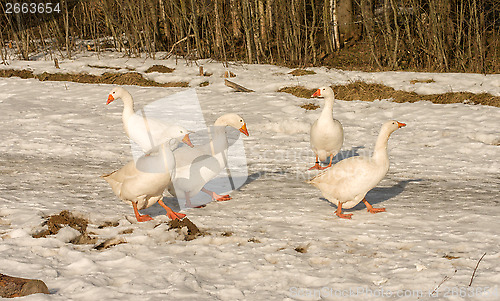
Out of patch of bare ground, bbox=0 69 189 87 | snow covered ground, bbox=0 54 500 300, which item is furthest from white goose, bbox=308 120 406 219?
patch of bare ground, bbox=0 69 189 87

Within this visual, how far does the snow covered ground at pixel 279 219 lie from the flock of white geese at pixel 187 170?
282 millimetres

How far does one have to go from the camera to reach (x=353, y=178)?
5.62m

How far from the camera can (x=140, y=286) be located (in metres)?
3.99

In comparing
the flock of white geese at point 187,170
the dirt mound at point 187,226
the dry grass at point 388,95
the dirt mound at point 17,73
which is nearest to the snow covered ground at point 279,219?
the dirt mound at point 187,226

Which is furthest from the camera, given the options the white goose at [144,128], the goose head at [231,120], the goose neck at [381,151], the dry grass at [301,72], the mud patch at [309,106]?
the dry grass at [301,72]

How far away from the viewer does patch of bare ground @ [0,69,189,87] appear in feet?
50.9

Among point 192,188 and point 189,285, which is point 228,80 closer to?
point 192,188

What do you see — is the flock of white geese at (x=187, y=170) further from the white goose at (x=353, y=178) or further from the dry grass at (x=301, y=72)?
the dry grass at (x=301, y=72)

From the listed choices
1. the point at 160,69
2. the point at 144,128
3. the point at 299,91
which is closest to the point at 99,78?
the point at 160,69

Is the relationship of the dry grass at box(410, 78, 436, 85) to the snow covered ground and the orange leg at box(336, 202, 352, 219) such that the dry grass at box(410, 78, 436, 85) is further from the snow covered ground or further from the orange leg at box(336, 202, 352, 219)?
the orange leg at box(336, 202, 352, 219)

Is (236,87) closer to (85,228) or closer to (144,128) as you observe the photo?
(144,128)

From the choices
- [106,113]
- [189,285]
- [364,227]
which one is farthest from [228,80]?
[189,285]

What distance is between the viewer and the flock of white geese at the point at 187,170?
5.37 m

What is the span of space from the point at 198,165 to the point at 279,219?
1.30 m
